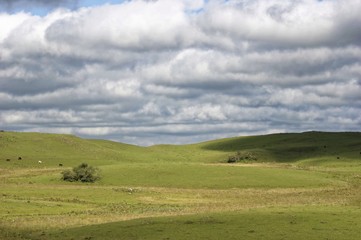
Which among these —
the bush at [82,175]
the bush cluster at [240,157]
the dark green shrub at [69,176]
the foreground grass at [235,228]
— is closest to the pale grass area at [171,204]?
the foreground grass at [235,228]

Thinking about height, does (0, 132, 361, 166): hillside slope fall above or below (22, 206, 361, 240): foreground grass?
above

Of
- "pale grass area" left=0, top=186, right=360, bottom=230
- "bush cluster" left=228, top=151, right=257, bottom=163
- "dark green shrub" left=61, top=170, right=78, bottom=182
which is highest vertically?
"bush cluster" left=228, top=151, right=257, bottom=163

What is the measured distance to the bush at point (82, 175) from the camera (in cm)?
10756

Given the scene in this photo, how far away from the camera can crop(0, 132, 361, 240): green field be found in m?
43.1

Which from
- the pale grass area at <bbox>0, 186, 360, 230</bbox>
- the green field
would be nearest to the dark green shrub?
the green field

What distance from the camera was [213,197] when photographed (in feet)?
281

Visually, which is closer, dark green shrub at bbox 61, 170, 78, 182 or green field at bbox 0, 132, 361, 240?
green field at bbox 0, 132, 361, 240

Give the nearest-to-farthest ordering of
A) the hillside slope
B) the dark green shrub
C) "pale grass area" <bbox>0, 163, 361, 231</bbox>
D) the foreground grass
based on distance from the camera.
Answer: the foreground grass
"pale grass area" <bbox>0, 163, 361, 231</bbox>
the dark green shrub
the hillside slope

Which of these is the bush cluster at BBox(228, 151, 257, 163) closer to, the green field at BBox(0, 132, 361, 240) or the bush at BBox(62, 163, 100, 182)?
the green field at BBox(0, 132, 361, 240)

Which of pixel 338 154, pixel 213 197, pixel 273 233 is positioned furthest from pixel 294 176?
pixel 273 233

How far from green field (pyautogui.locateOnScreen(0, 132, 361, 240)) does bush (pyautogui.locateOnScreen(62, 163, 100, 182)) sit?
184 centimetres

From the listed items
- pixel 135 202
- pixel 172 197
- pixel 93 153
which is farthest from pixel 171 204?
pixel 93 153

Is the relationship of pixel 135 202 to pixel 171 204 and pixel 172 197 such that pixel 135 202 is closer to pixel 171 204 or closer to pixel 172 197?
pixel 171 204

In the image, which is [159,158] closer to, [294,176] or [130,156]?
[130,156]
